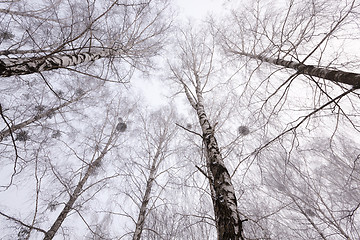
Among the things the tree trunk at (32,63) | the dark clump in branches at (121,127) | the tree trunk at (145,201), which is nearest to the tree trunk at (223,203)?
the tree trunk at (32,63)

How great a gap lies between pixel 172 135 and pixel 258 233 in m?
4.54

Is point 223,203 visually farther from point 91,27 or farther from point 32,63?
point 91,27

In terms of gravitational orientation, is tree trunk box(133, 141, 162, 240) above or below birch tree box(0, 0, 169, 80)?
below

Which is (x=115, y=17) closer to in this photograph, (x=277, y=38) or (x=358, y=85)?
(x=277, y=38)

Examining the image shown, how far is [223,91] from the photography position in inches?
223

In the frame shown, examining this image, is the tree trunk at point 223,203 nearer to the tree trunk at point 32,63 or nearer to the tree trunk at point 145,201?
the tree trunk at point 32,63

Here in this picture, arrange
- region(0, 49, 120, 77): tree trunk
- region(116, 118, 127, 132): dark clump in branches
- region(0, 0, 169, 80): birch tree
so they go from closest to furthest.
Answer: region(0, 49, 120, 77): tree trunk, region(0, 0, 169, 80): birch tree, region(116, 118, 127, 132): dark clump in branches

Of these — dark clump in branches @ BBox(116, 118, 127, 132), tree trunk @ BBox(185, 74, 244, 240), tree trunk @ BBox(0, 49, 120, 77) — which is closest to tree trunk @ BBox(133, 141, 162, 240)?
dark clump in branches @ BBox(116, 118, 127, 132)

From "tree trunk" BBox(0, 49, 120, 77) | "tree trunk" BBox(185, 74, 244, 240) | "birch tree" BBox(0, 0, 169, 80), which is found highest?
"birch tree" BBox(0, 0, 169, 80)

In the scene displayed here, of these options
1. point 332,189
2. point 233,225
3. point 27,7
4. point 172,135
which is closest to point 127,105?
point 172,135

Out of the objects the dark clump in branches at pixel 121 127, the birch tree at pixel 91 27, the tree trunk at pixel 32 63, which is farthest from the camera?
the dark clump in branches at pixel 121 127

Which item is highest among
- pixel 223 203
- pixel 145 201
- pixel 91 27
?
pixel 91 27

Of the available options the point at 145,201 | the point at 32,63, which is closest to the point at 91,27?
the point at 32,63

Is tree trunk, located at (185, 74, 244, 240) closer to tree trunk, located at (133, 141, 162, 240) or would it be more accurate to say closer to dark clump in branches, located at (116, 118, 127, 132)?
tree trunk, located at (133, 141, 162, 240)
